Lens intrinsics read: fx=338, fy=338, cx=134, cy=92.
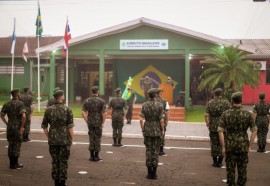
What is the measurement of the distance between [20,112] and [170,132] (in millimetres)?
Result: 6955

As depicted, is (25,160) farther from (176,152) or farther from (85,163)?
(176,152)

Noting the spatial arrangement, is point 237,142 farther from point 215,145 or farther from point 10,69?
point 10,69

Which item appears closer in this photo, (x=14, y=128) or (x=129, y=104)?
(x=14, y=128)

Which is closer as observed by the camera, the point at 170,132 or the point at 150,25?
Result: the point at 170,132

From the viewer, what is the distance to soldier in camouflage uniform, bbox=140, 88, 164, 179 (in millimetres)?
7410

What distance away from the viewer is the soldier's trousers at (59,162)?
645 cm

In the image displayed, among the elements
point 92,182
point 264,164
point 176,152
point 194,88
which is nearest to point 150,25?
point 194,88

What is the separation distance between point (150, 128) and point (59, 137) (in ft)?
6.75

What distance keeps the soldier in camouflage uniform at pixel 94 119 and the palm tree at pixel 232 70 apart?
11.1 metres

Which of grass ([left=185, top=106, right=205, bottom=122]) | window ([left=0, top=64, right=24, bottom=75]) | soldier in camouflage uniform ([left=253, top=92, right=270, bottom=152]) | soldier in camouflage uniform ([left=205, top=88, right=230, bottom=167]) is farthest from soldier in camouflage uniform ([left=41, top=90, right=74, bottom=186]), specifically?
window ([left=0, top=64, right=24, bottom=75])

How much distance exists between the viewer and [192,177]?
7.61 meters

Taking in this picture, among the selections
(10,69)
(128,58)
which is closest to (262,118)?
(128,58)

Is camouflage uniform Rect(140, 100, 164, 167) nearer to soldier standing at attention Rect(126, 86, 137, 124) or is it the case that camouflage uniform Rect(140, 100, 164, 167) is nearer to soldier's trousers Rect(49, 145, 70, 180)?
soldier's trousers Rect(49, 145, 70, 180)

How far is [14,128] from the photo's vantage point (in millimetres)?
8047
